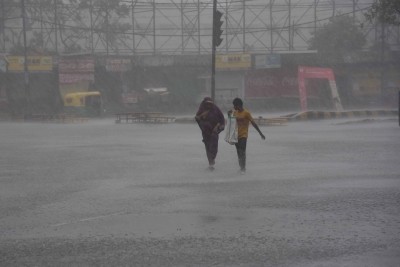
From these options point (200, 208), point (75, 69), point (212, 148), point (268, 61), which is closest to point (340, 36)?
point (268, 61)

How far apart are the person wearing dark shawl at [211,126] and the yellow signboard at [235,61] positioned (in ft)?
99.5

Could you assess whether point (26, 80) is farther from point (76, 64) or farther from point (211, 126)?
point (211, 126)

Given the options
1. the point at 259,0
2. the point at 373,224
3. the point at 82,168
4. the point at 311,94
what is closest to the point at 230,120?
the point at 82,168

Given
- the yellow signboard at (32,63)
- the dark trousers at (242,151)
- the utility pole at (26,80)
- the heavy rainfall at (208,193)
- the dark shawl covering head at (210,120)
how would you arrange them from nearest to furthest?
the heavy rainfall at (208,193)
the dark trousers at (242,151)
the dark shawl covering head at (210,120)
the utility pole at (26,80)
the yellow signboard at (32,63)

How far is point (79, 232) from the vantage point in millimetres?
6480

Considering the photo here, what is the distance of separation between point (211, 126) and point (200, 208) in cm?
442

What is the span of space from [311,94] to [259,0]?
10.8 meters

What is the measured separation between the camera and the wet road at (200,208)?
5477 mm

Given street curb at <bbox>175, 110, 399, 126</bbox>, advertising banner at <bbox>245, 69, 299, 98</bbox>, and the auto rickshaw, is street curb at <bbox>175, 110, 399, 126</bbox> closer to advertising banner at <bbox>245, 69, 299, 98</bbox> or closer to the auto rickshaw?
the auto rickshaw

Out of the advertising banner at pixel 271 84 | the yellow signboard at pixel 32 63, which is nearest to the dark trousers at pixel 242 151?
the yellow signboard at pixel 32 63

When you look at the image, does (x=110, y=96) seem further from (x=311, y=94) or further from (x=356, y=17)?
(x=356, y=17)

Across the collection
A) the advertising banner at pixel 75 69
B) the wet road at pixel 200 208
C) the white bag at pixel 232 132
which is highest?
the advertising banner at pixel 75 69

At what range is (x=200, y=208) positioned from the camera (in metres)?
7.76

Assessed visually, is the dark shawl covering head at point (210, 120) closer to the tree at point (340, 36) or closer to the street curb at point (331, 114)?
the street curb at point (331, 114)
